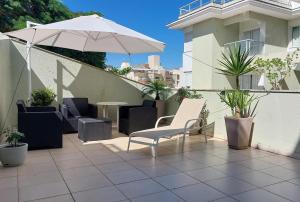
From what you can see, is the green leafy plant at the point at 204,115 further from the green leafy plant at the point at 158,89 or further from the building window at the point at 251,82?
the building window at the point at 251,82

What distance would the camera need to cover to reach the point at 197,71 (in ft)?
52.2

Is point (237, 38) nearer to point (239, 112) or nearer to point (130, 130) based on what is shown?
point (239, 112)

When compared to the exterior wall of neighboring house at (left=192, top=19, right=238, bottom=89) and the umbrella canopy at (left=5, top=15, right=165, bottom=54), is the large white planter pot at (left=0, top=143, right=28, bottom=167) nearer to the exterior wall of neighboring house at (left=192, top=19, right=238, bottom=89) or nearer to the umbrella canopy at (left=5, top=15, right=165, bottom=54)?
the umbrella canopy at (left=5, top=15, right=165, bottom=54)

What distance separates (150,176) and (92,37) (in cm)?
507

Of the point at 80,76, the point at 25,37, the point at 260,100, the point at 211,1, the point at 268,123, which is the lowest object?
the point at 268,123

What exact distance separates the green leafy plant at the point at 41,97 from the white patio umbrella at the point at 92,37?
0.85 metres

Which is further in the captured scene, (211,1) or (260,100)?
(211,1)

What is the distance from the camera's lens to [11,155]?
433 cm

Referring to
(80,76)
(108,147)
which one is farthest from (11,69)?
(108,147)

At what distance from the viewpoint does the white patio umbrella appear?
5.71 m

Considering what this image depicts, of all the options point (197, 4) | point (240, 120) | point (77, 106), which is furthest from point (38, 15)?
point (240, 120)

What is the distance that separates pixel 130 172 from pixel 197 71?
41.1 ft

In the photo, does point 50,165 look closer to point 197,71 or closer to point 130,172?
point 130,172

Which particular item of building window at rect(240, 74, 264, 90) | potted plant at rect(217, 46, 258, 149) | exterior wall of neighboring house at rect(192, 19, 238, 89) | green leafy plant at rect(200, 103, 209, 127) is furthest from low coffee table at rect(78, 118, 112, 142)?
building window at rect(240, 74, 264, 90)
